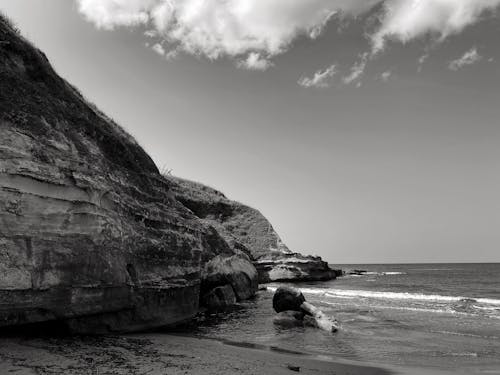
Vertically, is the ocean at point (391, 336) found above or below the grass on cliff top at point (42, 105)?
below

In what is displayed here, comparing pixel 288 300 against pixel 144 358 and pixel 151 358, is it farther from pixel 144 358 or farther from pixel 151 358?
pixel 144 358

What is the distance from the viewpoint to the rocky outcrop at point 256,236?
60469 mm

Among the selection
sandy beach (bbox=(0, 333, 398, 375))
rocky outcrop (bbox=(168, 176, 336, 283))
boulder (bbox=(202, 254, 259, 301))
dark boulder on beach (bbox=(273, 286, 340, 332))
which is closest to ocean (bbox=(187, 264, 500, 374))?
dark boulder on beach (bbox=(273, 286, 340, 332))

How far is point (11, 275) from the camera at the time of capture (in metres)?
10.9

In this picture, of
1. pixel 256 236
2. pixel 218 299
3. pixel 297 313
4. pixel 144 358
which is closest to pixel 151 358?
pixel 144 358

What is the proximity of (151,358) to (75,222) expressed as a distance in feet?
16.6

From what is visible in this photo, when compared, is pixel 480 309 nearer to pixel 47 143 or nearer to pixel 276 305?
pixel 276 305

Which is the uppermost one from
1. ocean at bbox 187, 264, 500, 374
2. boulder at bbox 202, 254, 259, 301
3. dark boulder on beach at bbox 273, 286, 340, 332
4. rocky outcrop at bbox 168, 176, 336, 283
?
rocky outcrop at bbox 168, 176, 336, 283

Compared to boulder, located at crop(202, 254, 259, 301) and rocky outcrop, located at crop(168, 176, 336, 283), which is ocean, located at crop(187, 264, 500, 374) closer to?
→ boulder, located at crop(202, 254, 259, 301)

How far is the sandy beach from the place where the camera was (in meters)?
9.30

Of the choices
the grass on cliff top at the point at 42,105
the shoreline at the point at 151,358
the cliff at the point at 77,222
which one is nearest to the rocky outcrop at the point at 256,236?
the cliff at the point at 77,222

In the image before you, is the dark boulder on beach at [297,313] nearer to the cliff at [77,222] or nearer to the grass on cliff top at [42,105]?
the cliff at [77,222]

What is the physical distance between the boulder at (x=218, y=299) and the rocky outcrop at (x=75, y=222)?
22.6 ft

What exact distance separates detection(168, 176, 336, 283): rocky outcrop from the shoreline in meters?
43.8
